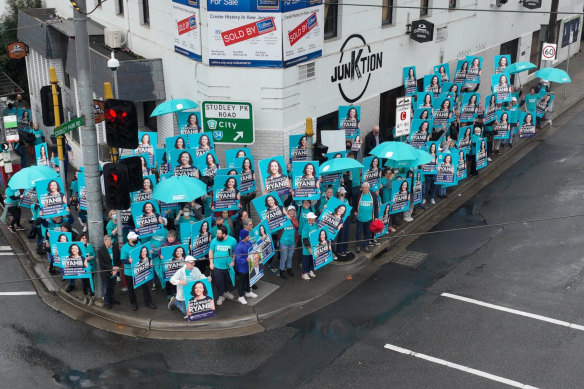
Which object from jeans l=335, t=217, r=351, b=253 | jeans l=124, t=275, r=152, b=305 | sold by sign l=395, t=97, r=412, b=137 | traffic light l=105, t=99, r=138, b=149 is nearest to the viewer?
traffic light l=105, t=99, r=138, b=149

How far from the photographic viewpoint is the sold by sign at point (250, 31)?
51.5 ft

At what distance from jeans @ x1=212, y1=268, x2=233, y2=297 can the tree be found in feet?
59.4

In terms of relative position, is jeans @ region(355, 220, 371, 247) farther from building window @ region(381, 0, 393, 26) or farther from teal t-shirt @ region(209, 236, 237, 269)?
building window @ region(381, 0, 393, 26)

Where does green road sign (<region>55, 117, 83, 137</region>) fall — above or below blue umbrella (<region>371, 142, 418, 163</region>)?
above

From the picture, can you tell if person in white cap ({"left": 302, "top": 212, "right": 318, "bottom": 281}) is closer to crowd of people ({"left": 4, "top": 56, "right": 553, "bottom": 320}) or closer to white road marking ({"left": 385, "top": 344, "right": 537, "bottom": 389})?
crowd of people ({"left": 4, "top": 56, "right": 553, "bottom": 320})

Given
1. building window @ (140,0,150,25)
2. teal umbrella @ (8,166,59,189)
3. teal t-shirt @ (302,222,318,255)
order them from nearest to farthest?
teal t-shirt @ (302,222,318,255) < teal umbrella @ (8,166,59,189) < building window @ (140,0,150,25)

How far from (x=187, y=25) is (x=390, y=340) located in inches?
364

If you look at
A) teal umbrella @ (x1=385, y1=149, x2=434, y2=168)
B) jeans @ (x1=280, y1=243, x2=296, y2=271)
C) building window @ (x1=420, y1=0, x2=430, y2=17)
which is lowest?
jeans @ (x1=280, y1=243, x2=296, y2=271)

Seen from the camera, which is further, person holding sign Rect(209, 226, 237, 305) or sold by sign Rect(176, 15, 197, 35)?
sold by sign Rect(176, 15, 197, 35)

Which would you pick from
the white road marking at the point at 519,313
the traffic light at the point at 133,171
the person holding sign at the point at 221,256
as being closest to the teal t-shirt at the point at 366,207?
the white road marking at the point at 519,313

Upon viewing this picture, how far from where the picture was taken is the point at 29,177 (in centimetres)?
1504

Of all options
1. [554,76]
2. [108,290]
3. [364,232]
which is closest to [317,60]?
[364,232]

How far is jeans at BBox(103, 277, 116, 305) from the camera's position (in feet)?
43.5

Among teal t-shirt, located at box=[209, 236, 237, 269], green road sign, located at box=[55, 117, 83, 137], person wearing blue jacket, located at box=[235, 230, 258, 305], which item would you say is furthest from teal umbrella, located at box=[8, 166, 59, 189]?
person wearing blue jacket, located at box=[235, 230, 258, 305]
